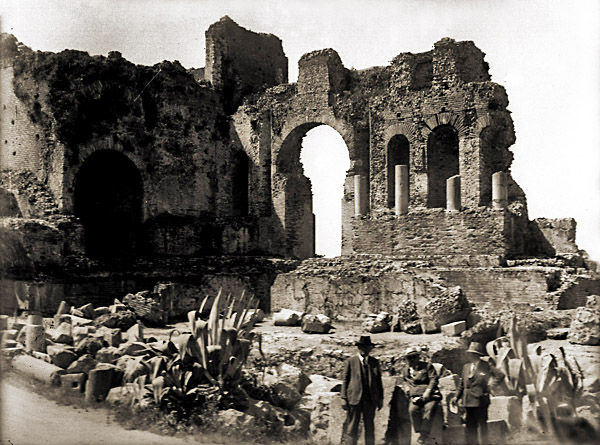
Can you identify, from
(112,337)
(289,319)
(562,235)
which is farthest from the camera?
(562,235)

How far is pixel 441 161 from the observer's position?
70.7 feet

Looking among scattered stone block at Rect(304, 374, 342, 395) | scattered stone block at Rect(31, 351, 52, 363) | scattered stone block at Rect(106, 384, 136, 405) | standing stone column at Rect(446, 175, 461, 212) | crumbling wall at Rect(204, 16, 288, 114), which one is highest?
crumbling wall at Rect(204, 16, 288, 114)

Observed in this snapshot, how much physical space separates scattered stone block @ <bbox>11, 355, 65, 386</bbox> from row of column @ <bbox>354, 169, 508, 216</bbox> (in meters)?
11.8

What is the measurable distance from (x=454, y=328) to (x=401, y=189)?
6.66 metres

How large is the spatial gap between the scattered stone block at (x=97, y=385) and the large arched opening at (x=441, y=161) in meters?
13.8

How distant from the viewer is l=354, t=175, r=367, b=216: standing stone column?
21.6 meters

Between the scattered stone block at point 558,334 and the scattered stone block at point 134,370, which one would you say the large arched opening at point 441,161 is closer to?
the scattered stone block at point 558,334

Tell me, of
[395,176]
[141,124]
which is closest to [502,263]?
[395,176]

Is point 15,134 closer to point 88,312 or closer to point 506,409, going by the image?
point 88,312

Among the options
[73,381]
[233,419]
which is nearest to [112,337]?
[73,381]

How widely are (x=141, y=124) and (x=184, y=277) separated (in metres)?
5.75

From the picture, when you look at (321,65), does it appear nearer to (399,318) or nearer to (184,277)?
A: (184,277)

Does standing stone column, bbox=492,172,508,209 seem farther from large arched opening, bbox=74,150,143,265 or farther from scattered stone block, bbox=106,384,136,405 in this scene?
scattered stone block, bbox=106,384,136,405


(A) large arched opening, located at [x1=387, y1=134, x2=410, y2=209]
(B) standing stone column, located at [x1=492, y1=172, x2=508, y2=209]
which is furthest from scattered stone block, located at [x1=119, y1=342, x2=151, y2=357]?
(A) large arched opening, located at [x1=387, y1=134, x2=410, y2=209]
